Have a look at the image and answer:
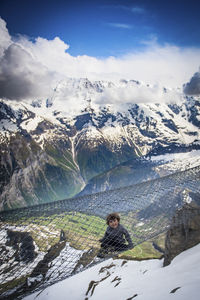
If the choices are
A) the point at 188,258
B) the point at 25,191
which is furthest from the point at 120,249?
the point at 25,191

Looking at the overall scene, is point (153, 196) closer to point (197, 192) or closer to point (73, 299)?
point (197, 192)

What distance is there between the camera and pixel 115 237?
13.5ft

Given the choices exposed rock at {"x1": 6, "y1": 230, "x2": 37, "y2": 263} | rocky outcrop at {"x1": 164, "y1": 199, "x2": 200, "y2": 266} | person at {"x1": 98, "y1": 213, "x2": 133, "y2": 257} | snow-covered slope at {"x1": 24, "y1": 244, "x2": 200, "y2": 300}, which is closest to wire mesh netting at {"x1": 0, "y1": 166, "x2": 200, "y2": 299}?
exposed rock at {"x1": 6, "y1": 230, "x2": 37, "y2": 263}

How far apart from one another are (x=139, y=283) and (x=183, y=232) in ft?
4.04

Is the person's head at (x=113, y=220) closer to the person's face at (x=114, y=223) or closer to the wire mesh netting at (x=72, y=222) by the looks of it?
the person's face at (x=114, y=223)

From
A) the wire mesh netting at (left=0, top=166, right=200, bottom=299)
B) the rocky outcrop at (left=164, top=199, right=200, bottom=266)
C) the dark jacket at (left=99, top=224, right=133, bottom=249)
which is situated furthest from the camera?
the dark jacket at (left=99, top=224, right=133, bottom=249)

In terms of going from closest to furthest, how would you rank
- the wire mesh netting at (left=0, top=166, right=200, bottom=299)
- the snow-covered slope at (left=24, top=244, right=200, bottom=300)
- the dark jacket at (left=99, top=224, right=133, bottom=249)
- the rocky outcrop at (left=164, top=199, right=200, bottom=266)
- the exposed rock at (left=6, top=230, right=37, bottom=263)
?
1. the snow-covered slope at (left=24, top=244, right=200, bottom=300)
2. the rocky outcrop at (left=164, top=199, right=200, bottom=266)
3. the exposed rock at (left=6, top=230, right=37, bottom=263)
4. the wire mesh netting at (left=0, top=166, right=200, bottom=299)
5. the dark jacket at (left=99, top=224, right=133, bottom=249)

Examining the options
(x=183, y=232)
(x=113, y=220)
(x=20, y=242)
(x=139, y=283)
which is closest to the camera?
(x=139, y=283)

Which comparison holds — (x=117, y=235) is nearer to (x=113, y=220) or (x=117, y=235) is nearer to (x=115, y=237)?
(x=115, y=237)

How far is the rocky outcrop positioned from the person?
0.85 m

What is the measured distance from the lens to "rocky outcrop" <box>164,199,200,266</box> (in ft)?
10.9

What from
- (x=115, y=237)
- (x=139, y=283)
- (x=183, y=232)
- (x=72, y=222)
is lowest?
(x=139, y=283)

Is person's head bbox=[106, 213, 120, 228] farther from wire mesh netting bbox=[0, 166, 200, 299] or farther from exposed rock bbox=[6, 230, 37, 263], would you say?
exposed rock bbox=[6, 230, 37, 263]

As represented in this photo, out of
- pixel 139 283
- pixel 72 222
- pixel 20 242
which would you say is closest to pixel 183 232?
pixel 139 283
